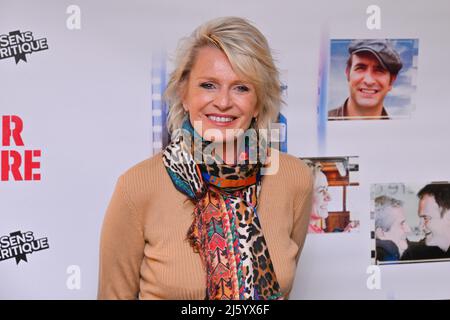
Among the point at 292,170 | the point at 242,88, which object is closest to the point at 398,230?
the point at 292,170

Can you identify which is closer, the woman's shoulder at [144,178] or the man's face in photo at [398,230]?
the woman's shoulder at [144,178]

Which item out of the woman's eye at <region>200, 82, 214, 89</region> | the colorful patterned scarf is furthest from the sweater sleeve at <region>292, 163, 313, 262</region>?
the woman's eye at <region>200, 82, 214, 89</region>

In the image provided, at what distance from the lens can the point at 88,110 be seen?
1989 mm

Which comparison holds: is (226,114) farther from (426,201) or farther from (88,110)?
(426,201)

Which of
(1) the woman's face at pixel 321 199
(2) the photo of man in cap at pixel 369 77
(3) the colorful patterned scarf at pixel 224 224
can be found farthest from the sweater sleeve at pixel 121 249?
(2) the photo of man in cap at pixel 369 77

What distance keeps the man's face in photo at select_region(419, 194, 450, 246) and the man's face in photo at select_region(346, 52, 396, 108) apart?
0.42m

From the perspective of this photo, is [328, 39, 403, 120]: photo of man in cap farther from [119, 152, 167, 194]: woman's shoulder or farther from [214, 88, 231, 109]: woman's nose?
[119, 152, 167, 194]: woman's shoulder

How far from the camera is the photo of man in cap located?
6.96 ft

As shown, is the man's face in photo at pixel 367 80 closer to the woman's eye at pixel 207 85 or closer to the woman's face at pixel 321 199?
the woman's face at pixel 321 199

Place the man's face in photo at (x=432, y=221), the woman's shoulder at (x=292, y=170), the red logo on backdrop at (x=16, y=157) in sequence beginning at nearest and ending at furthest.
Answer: the woman's shoulder at (x=292, y=170)
the red logo on backdrop at (x=16, y=157)
the man's face in photo at (x=432, y=221)

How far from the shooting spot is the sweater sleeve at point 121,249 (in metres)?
1.56

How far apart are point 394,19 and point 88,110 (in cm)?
110

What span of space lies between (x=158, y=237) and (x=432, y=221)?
117 cm
